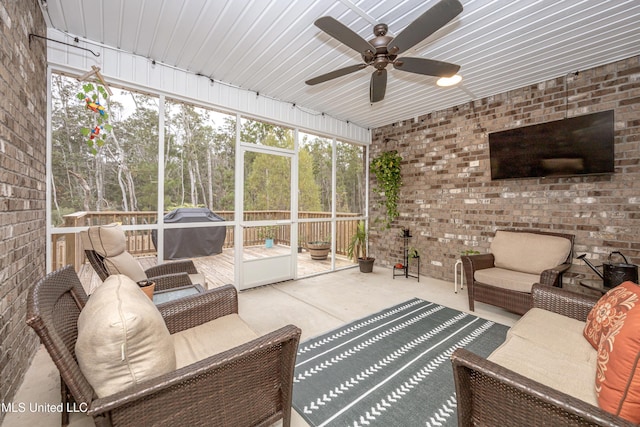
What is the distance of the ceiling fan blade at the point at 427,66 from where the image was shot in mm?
2201

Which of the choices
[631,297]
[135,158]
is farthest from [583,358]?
[135,158]

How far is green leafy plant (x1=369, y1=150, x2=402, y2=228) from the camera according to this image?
4930mm

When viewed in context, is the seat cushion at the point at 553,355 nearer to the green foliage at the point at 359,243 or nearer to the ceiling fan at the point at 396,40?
the ceiling fan at the point at 396,40

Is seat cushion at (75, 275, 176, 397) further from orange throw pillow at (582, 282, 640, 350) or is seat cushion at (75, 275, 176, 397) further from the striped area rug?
orange throw pillow at (582, 282, 640, 350)

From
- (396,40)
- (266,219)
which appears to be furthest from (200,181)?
(396,40)

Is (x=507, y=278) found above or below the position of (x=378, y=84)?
below

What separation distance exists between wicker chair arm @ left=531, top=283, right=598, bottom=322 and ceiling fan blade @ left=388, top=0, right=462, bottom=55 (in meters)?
2.05

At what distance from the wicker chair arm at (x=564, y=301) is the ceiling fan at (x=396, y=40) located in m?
1.87

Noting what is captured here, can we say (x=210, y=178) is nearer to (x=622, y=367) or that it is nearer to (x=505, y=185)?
(x=622, y=367)

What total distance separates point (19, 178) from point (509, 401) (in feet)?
9.88

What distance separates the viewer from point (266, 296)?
3.66 metres

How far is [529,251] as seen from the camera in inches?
128

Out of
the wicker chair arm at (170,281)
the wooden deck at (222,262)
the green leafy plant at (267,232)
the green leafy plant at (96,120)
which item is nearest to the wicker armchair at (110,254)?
the wicker chair arm at (170,281)

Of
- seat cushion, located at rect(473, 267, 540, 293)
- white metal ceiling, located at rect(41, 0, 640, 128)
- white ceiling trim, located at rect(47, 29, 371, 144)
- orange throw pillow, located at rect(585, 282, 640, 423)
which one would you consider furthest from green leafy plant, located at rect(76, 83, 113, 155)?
seat cushion, located at rect(473, 267, 540, 293)
